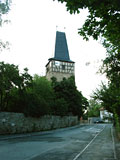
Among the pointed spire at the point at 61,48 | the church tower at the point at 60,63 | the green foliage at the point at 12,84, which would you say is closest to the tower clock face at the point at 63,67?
the church tower at the point at 60,63

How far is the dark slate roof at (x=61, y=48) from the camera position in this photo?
213 ft

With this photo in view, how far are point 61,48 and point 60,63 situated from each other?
891 cm

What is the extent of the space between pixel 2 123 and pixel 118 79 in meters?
14.5

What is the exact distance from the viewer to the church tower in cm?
5874

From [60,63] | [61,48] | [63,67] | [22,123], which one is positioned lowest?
[22,123]

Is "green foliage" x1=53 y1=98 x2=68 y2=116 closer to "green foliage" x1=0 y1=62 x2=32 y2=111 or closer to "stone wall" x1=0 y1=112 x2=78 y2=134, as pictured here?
"stone wall" x1=0 y1=112 x2=78 y2=134

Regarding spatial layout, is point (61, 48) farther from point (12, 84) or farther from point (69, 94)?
point (12, 84)

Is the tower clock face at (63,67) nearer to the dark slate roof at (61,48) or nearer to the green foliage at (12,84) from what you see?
the dark slate roof at (61,48)

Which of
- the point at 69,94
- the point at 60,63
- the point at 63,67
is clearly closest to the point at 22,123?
the point at 69,94

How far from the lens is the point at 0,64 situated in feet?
59.7

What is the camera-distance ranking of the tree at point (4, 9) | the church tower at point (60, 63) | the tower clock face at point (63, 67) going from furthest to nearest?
the tower clock face at point (63, 67) → the church tower at point (60, 63) → the tree at point (4, 9)

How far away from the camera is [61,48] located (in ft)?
224

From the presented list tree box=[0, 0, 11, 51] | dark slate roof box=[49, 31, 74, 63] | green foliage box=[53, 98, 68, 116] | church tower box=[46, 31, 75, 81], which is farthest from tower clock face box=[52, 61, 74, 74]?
tree box=[0, 0, 11, 51]

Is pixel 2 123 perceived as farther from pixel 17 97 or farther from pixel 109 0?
pixel 109 0
